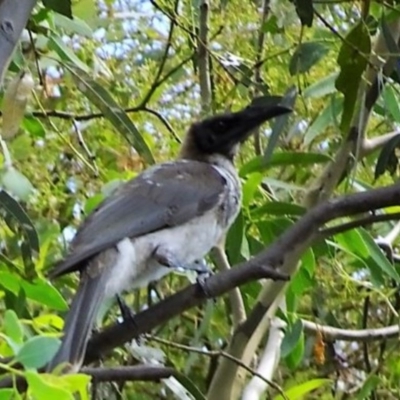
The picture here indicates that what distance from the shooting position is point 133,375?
1.16m

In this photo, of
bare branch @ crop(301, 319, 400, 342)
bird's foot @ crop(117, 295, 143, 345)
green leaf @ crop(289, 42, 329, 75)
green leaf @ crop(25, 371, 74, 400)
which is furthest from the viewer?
bare branch @ crop(301, 319, 400, 342)

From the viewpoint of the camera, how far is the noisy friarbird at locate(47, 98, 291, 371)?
1.55 meters

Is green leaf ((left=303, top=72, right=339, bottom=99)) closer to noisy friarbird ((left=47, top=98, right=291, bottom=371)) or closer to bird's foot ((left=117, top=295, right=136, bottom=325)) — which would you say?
noisy friarbird ((left=47, top=98, right=291, bottom=371))

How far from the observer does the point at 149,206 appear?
72.3 inches

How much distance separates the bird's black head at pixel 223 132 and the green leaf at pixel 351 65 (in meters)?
0.30

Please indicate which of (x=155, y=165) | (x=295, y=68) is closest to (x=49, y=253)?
(x=155, y=165)

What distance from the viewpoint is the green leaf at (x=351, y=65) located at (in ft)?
4.83

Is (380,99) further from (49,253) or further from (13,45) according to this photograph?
(13,45)

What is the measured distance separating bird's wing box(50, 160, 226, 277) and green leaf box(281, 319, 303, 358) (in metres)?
0.26

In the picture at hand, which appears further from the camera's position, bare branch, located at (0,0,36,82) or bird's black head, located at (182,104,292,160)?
bird's black head, located at (182,104,292,160)

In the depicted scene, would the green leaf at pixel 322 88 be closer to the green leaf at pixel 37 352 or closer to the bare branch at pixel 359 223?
the bare branch at pixel 359 223

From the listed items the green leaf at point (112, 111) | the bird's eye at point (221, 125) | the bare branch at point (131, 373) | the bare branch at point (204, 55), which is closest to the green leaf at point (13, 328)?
the bare branch at point (131, 373)

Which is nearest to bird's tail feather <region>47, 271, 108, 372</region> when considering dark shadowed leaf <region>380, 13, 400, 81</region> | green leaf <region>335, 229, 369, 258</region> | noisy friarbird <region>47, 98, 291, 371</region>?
noisy friarbird <region>47, 98, 291, 371</region>

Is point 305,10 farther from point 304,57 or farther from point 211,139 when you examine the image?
point 211,139
